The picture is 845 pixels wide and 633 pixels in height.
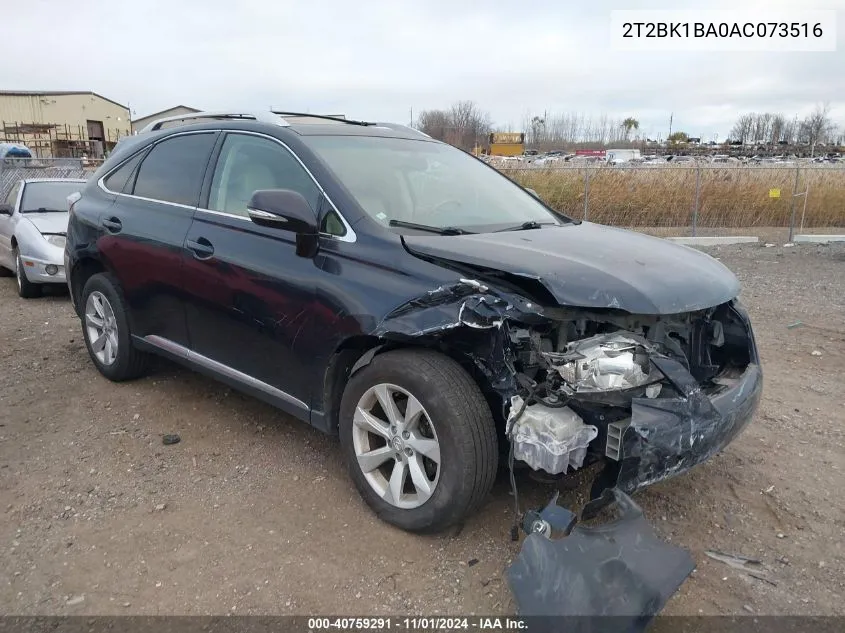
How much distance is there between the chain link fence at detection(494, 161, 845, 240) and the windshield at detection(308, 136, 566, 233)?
40.3ft

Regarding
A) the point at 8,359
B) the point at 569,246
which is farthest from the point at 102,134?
the point at 569,246

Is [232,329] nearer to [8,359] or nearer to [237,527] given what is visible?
[237,527]

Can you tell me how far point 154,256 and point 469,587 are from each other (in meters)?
2.82

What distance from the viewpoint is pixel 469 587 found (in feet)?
8.80

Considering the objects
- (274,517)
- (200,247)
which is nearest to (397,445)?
(274,517)

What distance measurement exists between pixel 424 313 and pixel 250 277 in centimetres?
117

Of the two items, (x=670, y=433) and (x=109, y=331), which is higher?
(x=670, y=433)

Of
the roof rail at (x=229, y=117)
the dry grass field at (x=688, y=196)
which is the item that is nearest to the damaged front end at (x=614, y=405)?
the roof rail at (x=229, y=117)

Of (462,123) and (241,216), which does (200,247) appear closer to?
(241,216)

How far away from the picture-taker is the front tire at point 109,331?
14.9 feet

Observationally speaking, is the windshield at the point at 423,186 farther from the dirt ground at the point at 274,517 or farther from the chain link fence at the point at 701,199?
the chain link fence at the point at 701,199

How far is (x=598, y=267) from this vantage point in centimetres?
282

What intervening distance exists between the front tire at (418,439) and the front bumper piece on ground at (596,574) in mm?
390

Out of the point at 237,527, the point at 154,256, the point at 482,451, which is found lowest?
the point at 237,527
